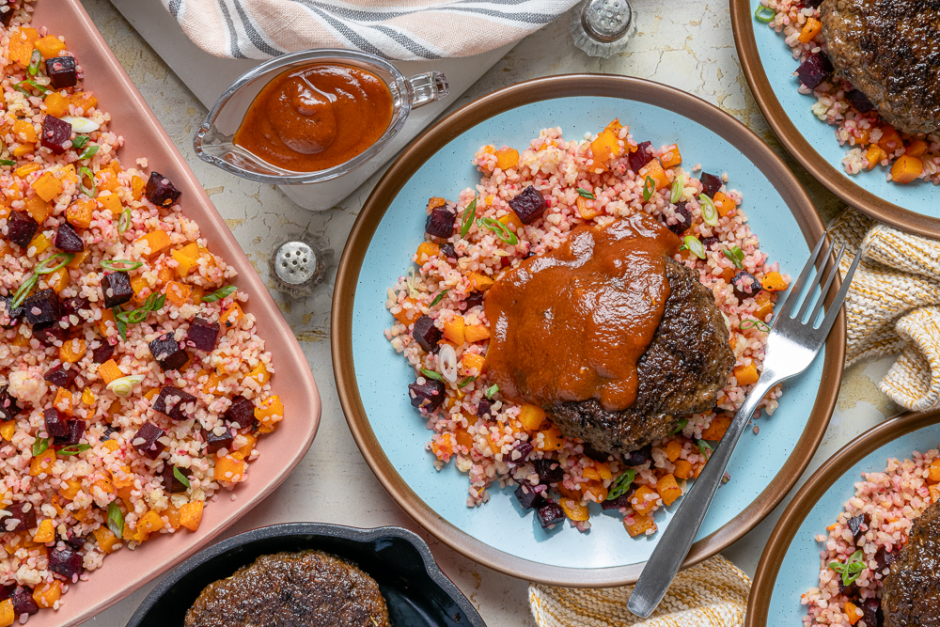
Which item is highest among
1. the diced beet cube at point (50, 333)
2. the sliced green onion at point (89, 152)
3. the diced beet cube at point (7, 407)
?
the sliced green onion at point (89, 152)

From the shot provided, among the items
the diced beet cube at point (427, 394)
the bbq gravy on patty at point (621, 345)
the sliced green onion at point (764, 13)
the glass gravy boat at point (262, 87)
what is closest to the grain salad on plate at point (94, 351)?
the glass gravy boat at point (262, 87)

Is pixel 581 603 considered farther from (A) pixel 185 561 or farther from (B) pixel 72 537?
(B) pixel 72 537

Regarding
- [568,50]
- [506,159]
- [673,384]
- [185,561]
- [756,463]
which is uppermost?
[568,50]

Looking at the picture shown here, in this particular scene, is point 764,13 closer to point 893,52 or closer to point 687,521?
point 893,52

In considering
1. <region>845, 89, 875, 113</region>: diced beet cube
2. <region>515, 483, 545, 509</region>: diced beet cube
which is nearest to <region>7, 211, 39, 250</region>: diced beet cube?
<region>515, 483, 545, 509</region>: diced beet cube

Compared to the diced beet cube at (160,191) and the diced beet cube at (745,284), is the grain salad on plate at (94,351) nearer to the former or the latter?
the diced beet cube at (160,191)

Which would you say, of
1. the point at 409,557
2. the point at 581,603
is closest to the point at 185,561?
the point at 409,557
